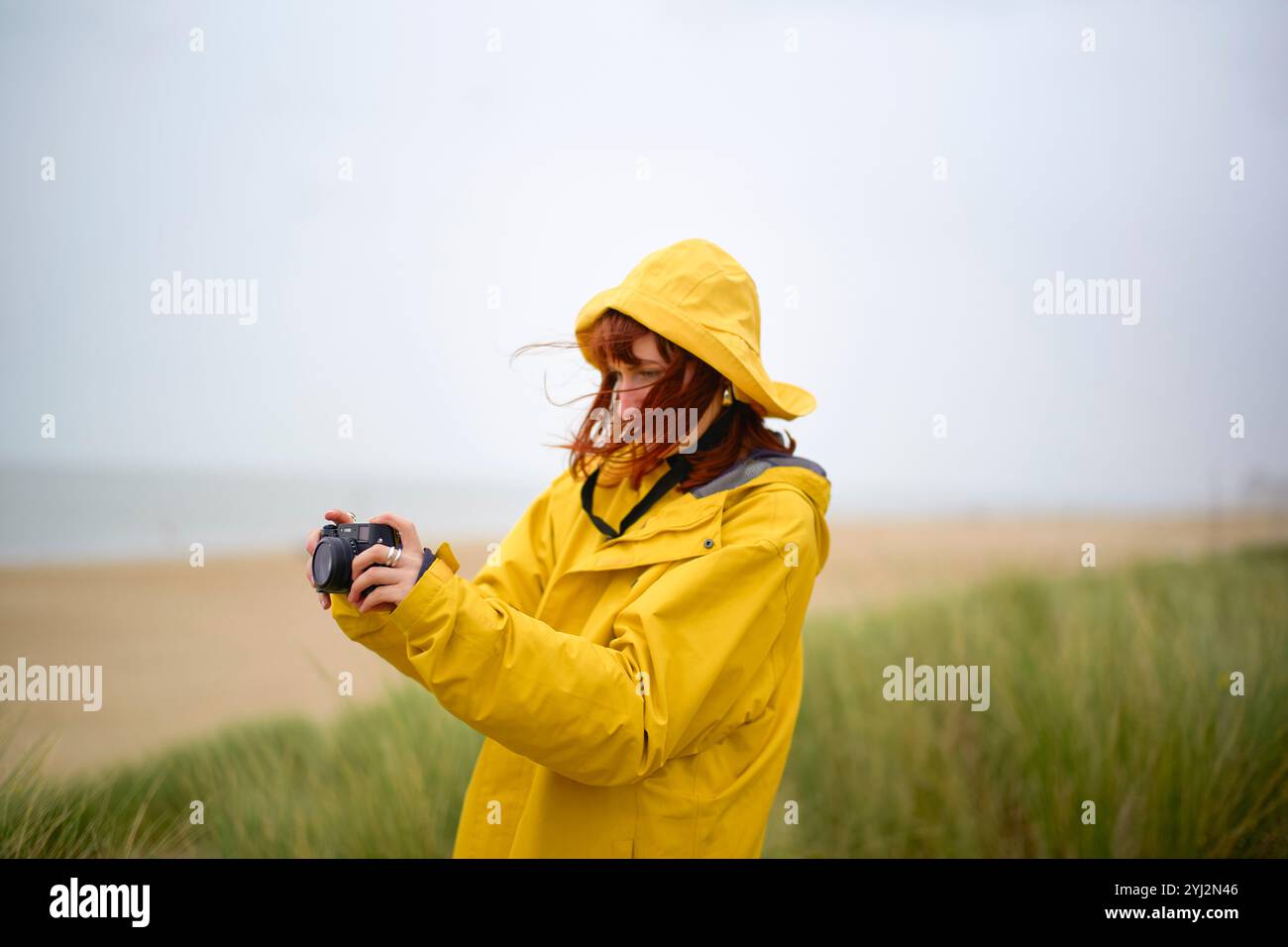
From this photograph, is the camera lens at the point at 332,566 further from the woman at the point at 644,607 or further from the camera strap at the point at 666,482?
the camera strap at the point at 666,482

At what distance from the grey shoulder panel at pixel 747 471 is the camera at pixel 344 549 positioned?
0.63 m

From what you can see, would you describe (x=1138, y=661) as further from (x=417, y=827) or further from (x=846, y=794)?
(x=417, y=827)

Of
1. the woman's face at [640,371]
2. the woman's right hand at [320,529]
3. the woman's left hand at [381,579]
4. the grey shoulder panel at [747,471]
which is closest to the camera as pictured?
the woman's left hand at [381,579]

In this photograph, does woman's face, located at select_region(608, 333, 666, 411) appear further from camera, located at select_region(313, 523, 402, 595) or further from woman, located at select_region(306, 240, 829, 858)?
camera, located at select_region(313, 523, 402, 595)

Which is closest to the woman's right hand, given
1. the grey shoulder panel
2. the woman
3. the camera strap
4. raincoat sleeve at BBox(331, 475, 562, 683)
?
the woman

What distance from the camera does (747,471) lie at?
184cm

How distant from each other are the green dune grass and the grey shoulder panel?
2004mm

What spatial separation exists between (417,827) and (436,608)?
6.78 ft

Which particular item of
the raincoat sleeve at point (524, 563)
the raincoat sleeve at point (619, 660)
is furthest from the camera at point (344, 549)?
the raincoat sleeve at point (524, 563)

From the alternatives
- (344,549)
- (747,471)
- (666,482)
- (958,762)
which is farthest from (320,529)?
(958,762)

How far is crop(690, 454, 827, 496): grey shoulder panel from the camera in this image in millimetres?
1807

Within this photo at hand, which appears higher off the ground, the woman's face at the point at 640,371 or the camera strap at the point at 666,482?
the woman's face at the point at 640,371

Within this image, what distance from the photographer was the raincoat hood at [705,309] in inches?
73.1
